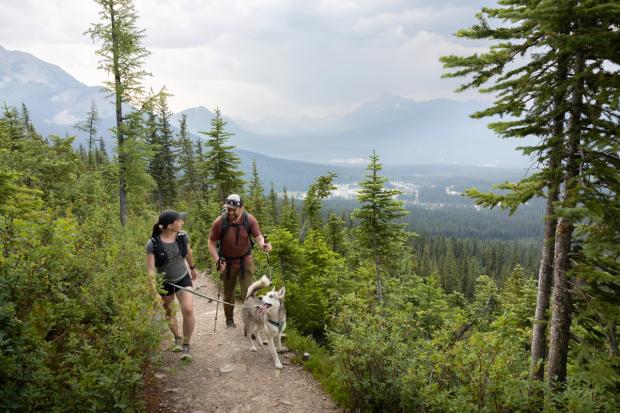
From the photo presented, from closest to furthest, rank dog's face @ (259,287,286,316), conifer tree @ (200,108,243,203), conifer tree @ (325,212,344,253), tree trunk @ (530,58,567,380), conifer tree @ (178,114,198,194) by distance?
tree trunk @ (530,58,567,380)
dog's face @ (259,287,286,316)
conifer tree @ (200,108,243,203)
conifer tree @ (325,212,344,253)
conifer tree @ (178,114,198,194)

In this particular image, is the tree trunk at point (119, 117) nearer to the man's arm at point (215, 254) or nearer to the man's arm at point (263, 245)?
the man's arm at point (215, 254)

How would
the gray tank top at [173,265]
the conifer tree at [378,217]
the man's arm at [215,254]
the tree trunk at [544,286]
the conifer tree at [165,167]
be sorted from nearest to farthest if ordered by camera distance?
the tree trunk at [544,286] → the gray tank top at [173,265] → the man's arm at [215,254] → the conifer tree at [378,217] → the conifer tree at [165,167]

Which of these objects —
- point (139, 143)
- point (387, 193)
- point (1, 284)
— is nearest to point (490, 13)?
point (1, 284)

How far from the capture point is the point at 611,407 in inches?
144

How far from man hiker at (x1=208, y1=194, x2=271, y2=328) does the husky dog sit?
703mm

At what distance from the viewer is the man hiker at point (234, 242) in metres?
7.11

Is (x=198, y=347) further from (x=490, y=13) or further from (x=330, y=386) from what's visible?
(x=490, y=13)

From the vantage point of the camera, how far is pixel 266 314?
660 centimetres

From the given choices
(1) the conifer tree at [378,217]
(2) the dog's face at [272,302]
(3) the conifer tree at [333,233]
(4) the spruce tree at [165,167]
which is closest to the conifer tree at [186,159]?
(4) the spruce tree at [165,167]

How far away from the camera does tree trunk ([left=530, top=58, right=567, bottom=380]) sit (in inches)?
213

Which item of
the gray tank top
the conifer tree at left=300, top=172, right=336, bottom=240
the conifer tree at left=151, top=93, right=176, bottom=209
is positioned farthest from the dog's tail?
the conifer tree at left=151, top=93, right=176, bottom=209

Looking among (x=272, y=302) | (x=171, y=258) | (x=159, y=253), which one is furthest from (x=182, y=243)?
(x=272, y=302)

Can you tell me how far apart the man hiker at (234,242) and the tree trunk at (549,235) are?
16.2 feet

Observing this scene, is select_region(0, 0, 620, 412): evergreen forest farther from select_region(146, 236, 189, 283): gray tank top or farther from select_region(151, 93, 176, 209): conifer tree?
select_region(151, 93, 176, 209): conifer tree
